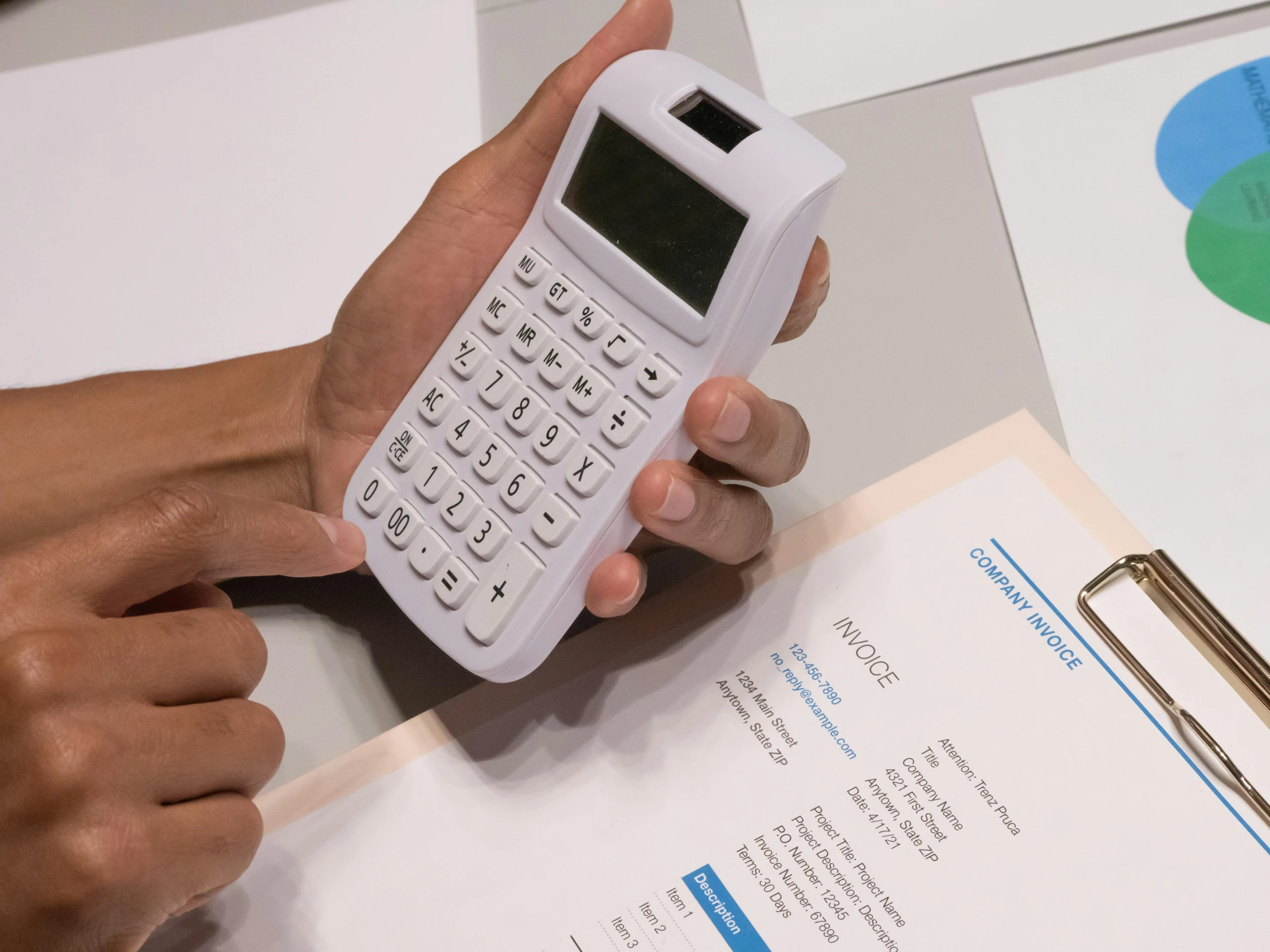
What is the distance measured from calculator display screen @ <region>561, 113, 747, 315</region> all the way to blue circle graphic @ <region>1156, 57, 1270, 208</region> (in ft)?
1.00

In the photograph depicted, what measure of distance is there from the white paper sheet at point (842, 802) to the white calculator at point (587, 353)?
6cm

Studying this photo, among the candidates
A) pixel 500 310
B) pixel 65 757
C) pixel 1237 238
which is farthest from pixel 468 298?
pixel 1237 238

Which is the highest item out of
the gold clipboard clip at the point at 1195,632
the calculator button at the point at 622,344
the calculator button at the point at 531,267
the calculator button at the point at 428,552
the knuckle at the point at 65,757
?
the knuckle at the point at 65,757

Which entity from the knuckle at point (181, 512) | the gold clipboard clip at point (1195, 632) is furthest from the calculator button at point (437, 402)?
the gold clipboard clip at point (1195, 632)

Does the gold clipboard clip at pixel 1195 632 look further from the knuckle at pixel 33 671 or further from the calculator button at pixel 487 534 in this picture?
the knuckle at pixel 33 671

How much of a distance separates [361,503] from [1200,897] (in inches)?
14.3

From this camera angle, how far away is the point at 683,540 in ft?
1.30

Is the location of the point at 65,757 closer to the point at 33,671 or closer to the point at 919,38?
the point at 33,671

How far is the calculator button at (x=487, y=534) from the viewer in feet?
1.29

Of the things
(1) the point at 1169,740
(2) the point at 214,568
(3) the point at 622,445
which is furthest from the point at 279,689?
(1) the point at 1169,740

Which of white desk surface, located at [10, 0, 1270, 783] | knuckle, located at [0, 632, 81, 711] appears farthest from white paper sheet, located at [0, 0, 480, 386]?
knuckle, located at [0, 632, 81, 711]

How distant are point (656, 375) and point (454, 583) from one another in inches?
4.6

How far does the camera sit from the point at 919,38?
594 millimetres

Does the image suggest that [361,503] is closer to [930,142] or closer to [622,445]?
[622,445]
